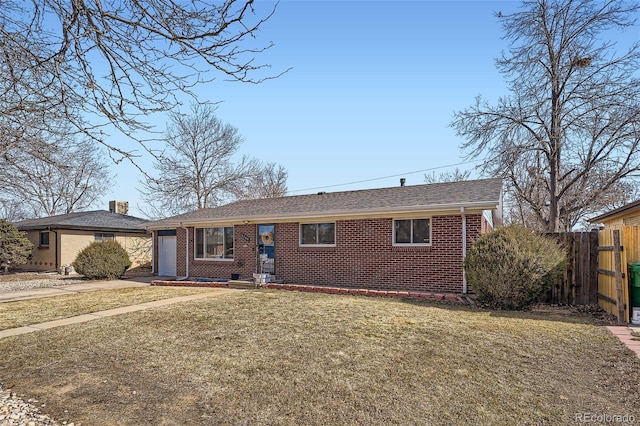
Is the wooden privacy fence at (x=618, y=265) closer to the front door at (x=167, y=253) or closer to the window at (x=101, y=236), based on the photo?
the front door at (x=167, y=253)

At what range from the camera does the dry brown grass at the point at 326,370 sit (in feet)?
11.7

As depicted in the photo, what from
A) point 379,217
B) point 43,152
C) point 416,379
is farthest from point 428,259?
point 43,152

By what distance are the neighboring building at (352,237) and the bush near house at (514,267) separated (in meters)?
1.77

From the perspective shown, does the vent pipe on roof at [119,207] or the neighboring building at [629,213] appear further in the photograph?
the vent pipe on roof at [119,207]

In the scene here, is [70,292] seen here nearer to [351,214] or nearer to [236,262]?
[236,262]

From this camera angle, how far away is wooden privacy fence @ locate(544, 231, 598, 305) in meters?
9.30

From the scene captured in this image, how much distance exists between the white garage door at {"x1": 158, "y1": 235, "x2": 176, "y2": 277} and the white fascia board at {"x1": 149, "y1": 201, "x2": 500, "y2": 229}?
221 cm

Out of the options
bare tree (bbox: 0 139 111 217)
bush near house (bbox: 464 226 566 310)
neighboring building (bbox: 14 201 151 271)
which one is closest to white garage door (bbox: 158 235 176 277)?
neighboring building (bbox: 14 201 151 271)

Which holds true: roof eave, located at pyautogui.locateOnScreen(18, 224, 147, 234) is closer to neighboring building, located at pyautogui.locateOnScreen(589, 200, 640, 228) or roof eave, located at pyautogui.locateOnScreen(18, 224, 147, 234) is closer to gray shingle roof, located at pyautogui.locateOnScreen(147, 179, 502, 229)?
gray shingle roof, located at pyautogui.locateOnScreen(147, 179, 502, 229)

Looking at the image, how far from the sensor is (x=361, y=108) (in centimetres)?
1227

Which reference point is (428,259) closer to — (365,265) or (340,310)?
(365,265)

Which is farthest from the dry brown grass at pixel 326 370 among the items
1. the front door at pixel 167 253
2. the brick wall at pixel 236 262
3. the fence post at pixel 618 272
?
the front door at pixel 167 253

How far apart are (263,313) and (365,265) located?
503 centimetres

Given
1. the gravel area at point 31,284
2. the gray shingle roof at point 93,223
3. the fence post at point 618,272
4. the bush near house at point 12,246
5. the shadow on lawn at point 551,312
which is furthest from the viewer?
the gray shingle roof at point 93,223
